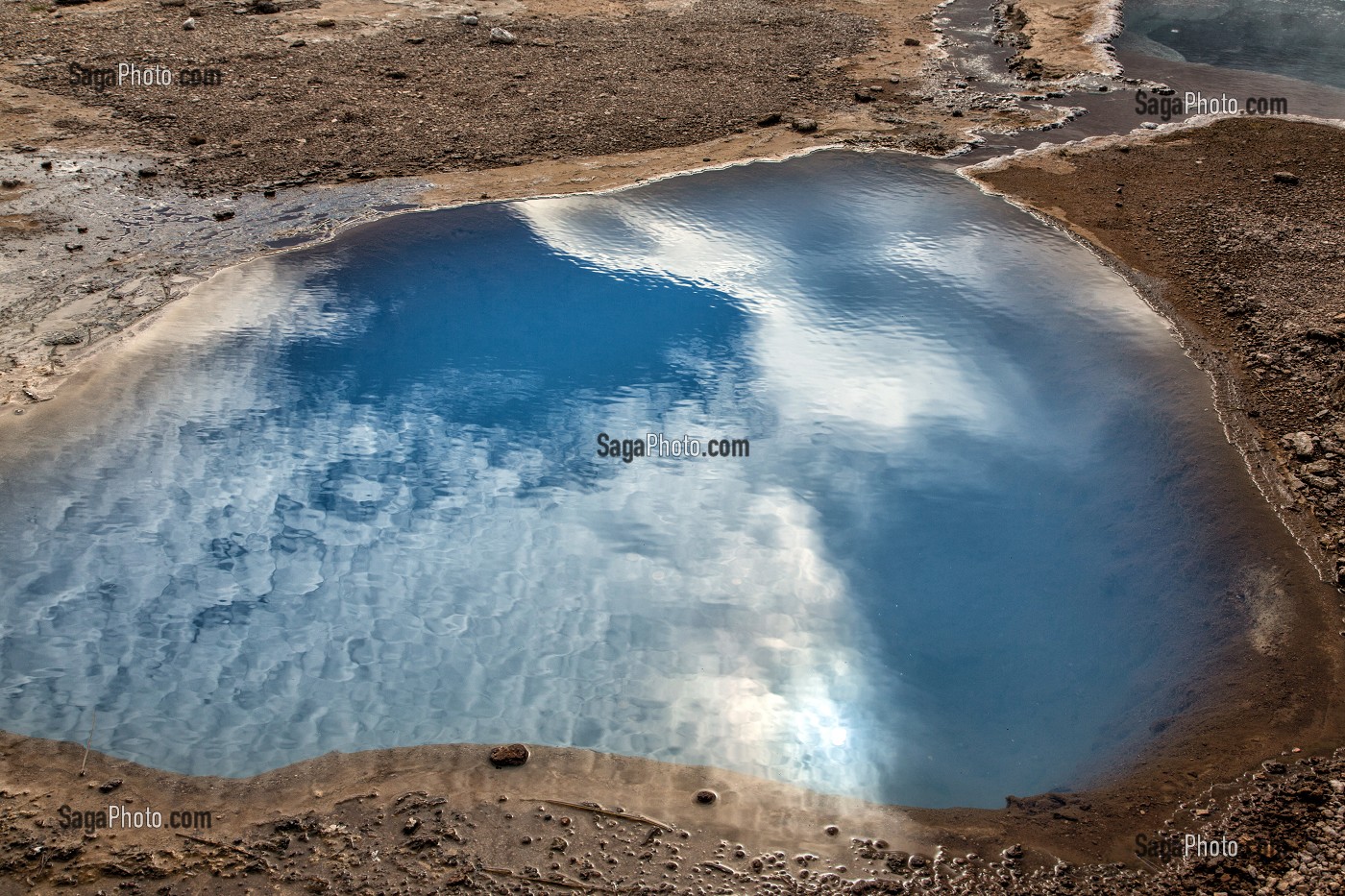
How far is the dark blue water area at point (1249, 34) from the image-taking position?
40.2ft

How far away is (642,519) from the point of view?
5.61 metres

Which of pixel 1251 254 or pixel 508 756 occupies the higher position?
pixel 1251 254

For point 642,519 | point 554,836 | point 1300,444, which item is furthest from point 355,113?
point 1300,444

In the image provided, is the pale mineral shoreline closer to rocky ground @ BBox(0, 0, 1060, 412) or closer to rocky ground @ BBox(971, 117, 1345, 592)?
rocky ground @ BBox(971, 117, 1345, 592)

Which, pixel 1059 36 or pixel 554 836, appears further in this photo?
pixel 1059 36

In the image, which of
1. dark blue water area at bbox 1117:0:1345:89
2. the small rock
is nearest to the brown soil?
dark blue water area at bbox 1117:0:1345:89

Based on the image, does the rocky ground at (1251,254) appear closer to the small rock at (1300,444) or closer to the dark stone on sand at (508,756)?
the small rock at (1300,444)

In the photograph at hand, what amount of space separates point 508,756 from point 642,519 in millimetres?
1708

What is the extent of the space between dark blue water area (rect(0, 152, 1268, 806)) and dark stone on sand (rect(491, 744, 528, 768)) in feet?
0.42

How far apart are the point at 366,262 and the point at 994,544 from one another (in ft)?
17.2

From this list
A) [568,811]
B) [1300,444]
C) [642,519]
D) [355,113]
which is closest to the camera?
[568,811]

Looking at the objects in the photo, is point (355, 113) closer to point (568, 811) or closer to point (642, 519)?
point (642, 519)

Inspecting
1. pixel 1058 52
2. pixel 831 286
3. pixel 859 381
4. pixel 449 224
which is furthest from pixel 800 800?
pixel 1058 52

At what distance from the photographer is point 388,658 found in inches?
188
